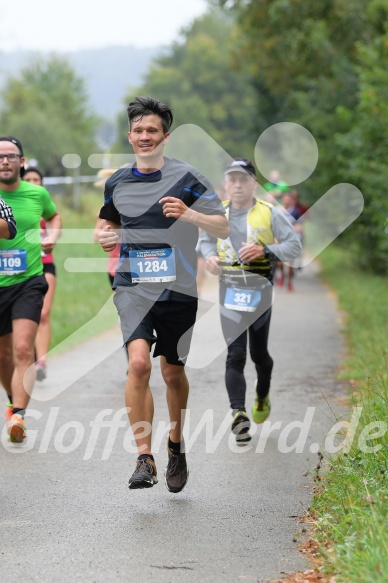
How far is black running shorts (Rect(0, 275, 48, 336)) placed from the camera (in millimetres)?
7934

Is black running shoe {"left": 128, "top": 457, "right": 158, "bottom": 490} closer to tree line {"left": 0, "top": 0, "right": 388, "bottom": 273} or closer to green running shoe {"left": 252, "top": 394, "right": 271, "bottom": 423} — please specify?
green running shoe {"left": 252, "top": 394, "right": 271, "bottom": 423}

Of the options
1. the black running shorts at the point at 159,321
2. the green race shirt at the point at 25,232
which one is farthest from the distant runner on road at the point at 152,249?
the green race shirt at the point at 25,232

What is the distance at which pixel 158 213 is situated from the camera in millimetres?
6219

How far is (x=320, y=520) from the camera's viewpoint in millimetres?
5426

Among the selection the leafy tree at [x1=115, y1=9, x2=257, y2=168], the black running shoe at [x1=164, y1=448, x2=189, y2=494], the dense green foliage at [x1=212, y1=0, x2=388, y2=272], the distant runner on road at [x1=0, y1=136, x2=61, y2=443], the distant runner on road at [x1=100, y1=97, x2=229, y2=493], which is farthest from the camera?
the leafy tree at [x1=115, y1=9, x2=257, y2=168]

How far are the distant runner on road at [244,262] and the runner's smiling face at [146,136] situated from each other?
1.92 meters

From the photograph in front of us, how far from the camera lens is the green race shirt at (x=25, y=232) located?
802 cm

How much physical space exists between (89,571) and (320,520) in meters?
1.17

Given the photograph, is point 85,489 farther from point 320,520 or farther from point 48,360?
point 48,360

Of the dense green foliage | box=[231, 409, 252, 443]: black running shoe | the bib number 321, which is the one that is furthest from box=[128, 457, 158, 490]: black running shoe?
the dense green foliage

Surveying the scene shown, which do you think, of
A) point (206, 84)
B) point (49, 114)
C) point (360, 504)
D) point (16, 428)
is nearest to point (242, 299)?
point (16, 428)

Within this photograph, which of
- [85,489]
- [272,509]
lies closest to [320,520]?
[272,509]

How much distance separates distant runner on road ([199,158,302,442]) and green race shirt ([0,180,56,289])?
4.04 feet

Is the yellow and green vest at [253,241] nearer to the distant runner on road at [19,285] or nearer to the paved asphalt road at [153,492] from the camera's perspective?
the paved asphalt road at [153,492]
